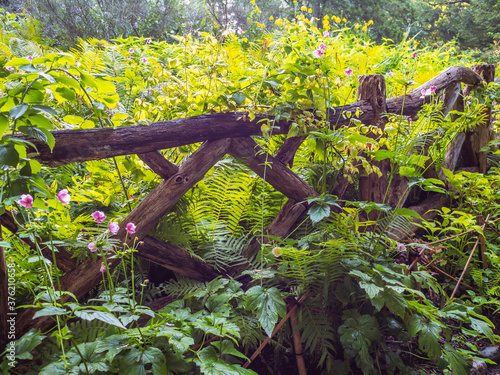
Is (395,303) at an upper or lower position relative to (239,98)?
lower

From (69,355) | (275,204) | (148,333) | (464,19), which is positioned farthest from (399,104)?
(464,19)

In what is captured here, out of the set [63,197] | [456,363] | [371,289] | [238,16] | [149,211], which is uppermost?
[238,16]

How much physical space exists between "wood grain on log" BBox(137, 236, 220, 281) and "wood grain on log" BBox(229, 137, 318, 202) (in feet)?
1.82

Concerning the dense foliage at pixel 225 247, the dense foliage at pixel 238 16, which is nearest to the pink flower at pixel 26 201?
the dense foliage at pixel 225 247

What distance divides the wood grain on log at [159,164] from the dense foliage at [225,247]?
9 centimetres

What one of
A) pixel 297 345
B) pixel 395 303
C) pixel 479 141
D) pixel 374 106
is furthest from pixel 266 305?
pixel 479 141

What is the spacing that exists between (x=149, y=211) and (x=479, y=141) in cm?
306

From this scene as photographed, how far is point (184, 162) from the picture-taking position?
1573 millimetres

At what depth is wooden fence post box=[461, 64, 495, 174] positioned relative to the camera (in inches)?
119

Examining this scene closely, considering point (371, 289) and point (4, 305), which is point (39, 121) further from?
point (371, 289)

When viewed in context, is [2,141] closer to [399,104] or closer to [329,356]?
[329,356]

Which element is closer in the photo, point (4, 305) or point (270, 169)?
point (4, 305)

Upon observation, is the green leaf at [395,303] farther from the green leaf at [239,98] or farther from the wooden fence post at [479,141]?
the wooden fence post at [479,141]

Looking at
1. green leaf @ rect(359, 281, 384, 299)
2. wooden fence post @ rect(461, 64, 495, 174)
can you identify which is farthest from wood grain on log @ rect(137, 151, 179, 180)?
wooden fence post @ rect(461, 64, 495, 174)
